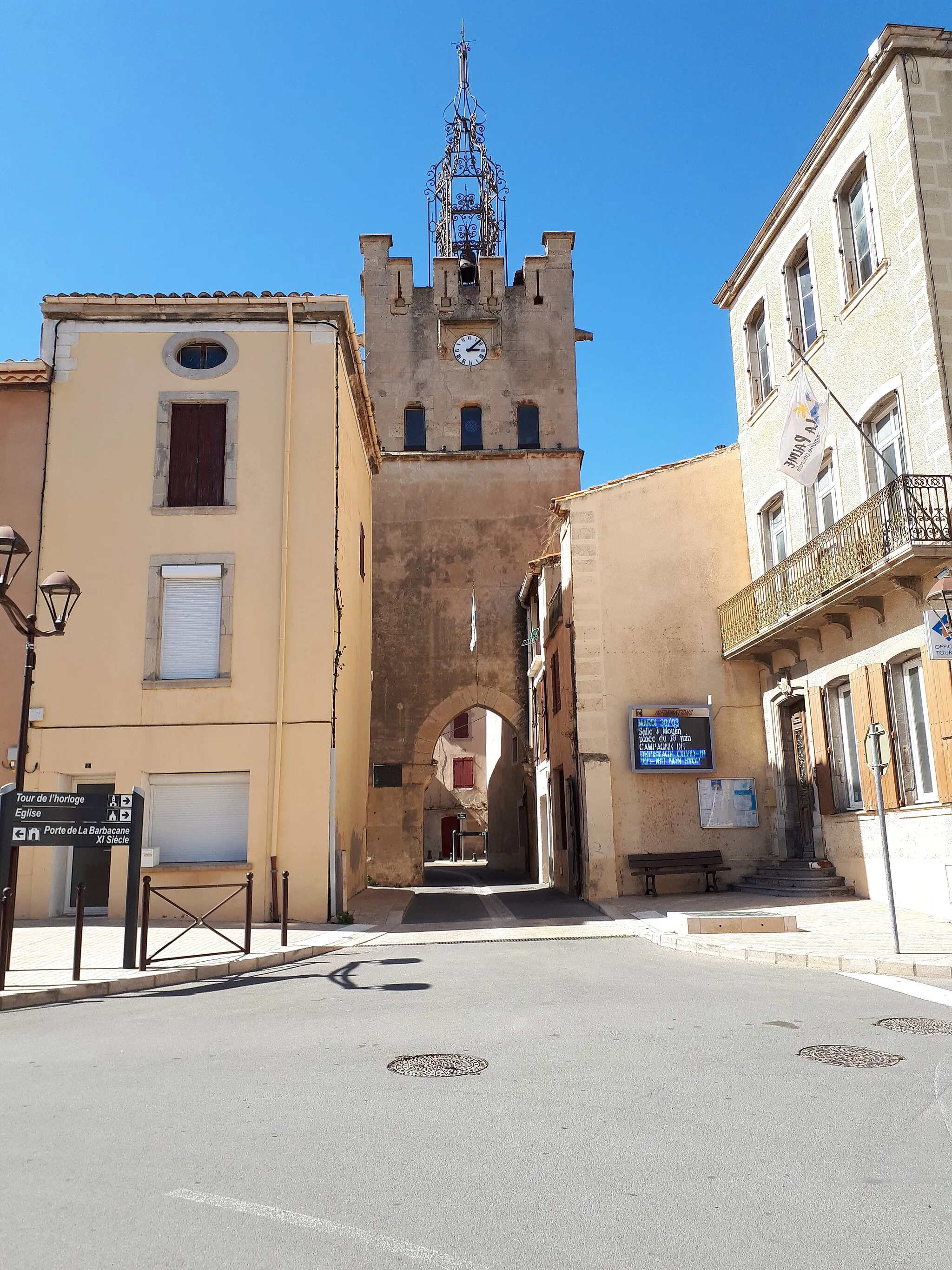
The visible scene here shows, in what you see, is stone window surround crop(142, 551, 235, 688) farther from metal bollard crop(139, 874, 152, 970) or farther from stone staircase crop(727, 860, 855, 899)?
stone staircase crop(727, 860, 855, 899)

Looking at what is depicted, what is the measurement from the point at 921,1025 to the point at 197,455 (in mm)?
13608

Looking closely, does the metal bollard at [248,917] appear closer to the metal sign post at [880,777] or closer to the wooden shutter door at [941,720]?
the metal sign post at [880,777]

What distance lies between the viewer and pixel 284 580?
15.8 m

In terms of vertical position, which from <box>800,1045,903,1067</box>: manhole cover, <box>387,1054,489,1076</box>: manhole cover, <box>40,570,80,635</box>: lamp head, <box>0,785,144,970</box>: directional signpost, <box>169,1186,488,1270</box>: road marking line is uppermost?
<box>40,570,80,635</box>: lamp head

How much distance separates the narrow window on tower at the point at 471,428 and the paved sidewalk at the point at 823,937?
56.6 feet

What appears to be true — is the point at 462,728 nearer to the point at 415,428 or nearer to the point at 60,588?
the point at 415,428

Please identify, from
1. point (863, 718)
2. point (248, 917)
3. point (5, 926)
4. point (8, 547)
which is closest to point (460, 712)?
point (863, 718)

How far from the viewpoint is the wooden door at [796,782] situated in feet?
56.3

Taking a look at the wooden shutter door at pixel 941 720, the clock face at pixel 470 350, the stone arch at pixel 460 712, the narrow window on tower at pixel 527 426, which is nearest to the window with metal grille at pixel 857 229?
the wooden shutter door at pixel 941 720

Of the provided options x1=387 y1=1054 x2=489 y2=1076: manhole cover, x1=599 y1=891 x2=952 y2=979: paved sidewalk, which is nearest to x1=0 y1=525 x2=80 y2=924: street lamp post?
x1=387 y1=1054 x2=489 y2=1076: manhole cover

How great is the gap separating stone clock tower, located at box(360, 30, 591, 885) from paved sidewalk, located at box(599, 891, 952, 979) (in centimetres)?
1218

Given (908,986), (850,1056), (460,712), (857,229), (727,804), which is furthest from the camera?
(460,712)

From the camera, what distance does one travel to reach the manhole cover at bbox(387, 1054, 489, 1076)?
5.44 meters

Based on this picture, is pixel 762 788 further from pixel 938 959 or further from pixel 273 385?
pixel 273 385
